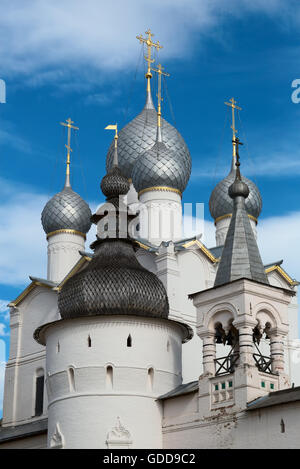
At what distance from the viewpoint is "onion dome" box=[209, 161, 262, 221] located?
20.5 metres

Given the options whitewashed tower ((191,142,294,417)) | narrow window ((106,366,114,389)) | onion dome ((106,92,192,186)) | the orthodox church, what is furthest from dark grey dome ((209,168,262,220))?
narrow window ((106,366,114,389))

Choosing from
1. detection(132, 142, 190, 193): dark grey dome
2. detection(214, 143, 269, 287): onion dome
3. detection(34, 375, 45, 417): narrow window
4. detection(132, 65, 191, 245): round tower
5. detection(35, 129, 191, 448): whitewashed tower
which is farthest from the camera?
detection(34, 375, 45, 417): narrow window

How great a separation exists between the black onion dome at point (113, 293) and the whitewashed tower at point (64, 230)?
21.9ft

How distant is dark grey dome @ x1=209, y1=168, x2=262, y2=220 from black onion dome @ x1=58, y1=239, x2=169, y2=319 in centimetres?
656

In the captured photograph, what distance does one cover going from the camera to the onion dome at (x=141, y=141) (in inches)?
806

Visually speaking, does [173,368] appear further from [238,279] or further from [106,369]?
[238,279]

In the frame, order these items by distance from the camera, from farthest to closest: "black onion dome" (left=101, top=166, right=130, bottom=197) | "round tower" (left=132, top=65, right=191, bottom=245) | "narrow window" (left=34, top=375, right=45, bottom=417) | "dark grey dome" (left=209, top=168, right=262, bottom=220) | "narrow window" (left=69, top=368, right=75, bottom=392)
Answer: "dark grey dome" (left=209, top=168, right=262, bottom=220), "narrow window" (left=34, top=375, right=45, bottom=417), "round tower" (left=132, top=65, right=191, bottom=245), "black onion dome" (left=101, top=166, right=130, bottom=197), "narrow window" (left=69, top=368, right=75, bottom=392)

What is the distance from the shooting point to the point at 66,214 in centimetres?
2119

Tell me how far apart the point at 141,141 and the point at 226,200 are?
246cm

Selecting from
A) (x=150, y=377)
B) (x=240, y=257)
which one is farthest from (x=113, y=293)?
(x=240, y=257)

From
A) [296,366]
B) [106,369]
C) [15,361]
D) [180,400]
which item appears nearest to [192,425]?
[180,400]

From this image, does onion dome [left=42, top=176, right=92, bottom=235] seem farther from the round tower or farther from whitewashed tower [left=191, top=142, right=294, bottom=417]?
whitewashed tower [left=191, top=142, right=294, bottom=417]

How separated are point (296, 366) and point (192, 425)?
6765 mm

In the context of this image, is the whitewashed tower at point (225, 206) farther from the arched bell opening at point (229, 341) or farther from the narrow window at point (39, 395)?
the arched bell opening at point (229, 341)
